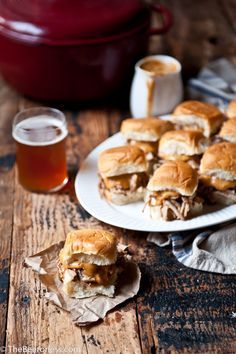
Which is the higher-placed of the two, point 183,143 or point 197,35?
point 183,143

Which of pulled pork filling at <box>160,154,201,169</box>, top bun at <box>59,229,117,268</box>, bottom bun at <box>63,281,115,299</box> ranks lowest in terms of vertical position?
bottom bun at <box>63,281,115,299</box>

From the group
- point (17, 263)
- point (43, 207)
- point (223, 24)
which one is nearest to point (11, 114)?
point (43, 207)

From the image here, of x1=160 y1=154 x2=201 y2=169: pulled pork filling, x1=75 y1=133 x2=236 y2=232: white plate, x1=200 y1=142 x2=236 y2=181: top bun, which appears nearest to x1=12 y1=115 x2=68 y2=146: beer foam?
x1=75 y1=133 x2=236 y2=232: white plate

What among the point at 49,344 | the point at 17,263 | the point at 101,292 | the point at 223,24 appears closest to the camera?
the point at 49,344

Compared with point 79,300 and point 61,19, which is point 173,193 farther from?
point 61,19

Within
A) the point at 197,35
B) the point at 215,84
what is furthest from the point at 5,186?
the point at 197,35

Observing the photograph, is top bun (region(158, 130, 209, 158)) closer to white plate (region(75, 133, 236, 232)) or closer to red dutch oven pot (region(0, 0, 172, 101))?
white plate (region(75, 133, 236, 232))

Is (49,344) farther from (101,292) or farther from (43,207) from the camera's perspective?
(43,207)
